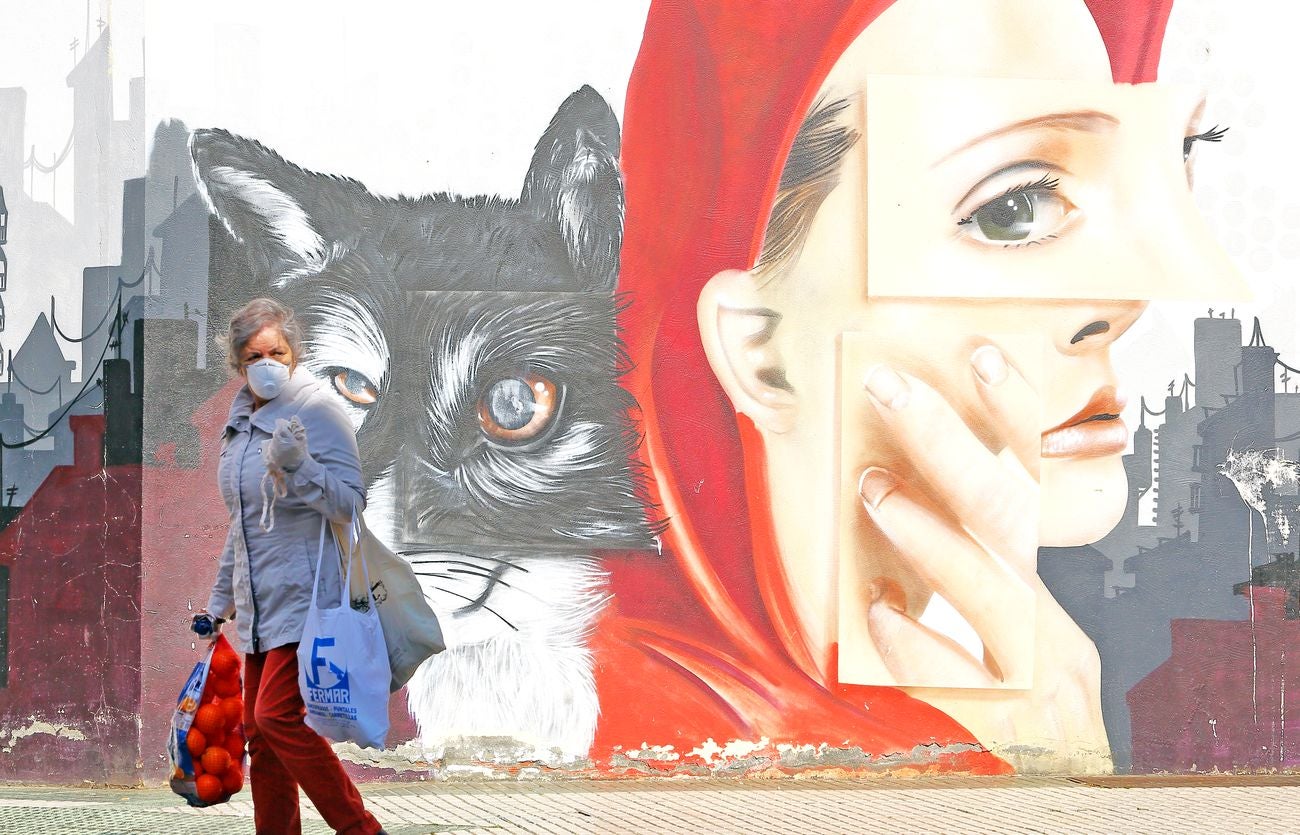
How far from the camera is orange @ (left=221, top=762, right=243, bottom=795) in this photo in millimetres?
4301

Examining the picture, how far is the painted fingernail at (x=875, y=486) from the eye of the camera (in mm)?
5938

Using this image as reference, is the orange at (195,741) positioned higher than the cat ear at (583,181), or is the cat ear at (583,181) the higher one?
the cat ear at (583,181)

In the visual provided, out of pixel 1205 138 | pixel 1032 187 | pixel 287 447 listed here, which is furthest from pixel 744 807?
pixel 1205 138

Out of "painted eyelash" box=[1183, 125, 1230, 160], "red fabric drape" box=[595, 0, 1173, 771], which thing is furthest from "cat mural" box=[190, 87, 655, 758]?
"painted eyelash" box=[1183, 125, 1230, 160]

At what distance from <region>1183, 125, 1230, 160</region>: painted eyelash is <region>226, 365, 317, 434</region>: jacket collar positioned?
408cm

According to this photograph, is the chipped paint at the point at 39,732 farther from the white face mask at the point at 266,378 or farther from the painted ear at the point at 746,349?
the painted ear at the point at 746,349

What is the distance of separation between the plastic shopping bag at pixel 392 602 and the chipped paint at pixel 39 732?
2436mm

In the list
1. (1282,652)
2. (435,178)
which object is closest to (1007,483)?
(1282,652)

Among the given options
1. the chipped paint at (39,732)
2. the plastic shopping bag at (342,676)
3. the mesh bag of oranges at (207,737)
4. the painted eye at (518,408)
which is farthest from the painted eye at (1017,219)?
the chipped paint at (39,732)

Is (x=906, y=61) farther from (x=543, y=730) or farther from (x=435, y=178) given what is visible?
(x=543, y=730)

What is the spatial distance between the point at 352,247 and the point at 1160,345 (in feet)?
12.0

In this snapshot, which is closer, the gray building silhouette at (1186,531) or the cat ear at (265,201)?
the cat ear at (265,201)

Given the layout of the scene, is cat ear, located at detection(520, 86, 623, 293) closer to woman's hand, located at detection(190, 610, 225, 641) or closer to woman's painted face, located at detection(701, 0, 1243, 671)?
woman's painted face, located at detection(701, 0, 1243, 671)

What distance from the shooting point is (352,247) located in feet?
19.4
